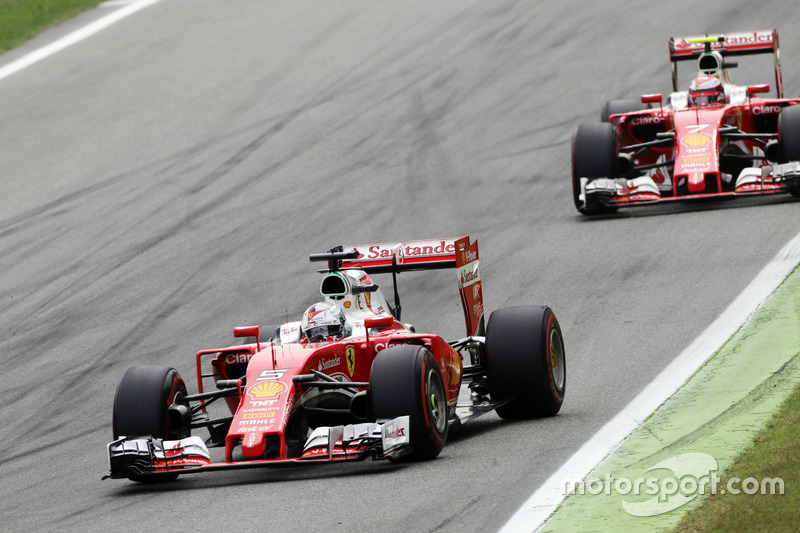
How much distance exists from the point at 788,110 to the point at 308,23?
15446 mm

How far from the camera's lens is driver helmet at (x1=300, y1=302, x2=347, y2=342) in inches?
409

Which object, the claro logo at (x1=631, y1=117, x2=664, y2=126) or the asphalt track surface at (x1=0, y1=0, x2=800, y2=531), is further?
the claro logo at (x1=631, y1=117, x2=664, y2=126)

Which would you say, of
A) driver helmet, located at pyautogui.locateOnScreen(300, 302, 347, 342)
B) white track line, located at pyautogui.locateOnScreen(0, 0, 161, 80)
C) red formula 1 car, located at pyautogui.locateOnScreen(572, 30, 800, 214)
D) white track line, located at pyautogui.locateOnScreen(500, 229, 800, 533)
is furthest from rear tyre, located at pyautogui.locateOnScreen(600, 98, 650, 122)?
white track line, located at pyautogui.locateOnScreen(0, 0, 161, 80)

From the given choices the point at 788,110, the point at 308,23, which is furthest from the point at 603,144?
the point at 308,23

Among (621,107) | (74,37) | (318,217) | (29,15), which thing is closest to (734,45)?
(621,107)

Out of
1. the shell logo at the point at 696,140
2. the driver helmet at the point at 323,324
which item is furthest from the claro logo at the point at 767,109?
the driver helmet at the point at 323,324

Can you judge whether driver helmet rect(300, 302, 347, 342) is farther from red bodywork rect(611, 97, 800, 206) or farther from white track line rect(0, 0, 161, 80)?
white track line rect(0, 0, 161, 80)

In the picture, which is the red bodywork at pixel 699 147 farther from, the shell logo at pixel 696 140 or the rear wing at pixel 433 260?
the rear wing at pixel 433 260

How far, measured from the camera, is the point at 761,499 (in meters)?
7.04

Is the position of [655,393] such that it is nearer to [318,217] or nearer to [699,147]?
[699,147]

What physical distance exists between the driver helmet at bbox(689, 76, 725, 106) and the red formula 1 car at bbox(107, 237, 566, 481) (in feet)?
28.7

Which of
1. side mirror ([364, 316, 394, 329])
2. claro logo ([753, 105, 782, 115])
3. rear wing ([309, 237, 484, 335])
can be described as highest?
claro logo ([753, 105, 782, 115])

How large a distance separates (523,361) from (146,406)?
9.76 feet

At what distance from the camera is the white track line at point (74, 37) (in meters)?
30.0
